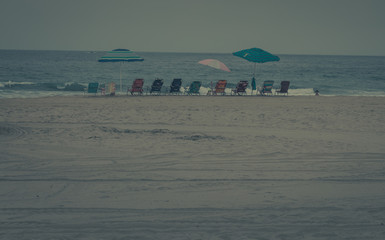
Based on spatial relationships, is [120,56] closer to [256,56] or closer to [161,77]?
[256,56]

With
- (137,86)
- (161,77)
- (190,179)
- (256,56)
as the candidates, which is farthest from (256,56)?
(161,77)

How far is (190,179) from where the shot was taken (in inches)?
180

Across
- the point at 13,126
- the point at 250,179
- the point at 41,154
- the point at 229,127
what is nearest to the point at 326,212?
the point at 250,179

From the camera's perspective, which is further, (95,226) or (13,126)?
(13,126)

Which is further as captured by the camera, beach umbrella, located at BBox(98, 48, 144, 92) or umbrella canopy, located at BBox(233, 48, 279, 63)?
umbrella canopy, located at BBox(233, 48, 279, 63)

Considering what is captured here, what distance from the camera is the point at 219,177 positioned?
4680 millimetres

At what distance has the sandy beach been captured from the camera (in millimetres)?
3283

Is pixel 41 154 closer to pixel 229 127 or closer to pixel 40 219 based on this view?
pixel 40 219

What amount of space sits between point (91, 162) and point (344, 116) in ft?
23.8

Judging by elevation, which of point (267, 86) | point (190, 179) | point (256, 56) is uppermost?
point (256, 56)

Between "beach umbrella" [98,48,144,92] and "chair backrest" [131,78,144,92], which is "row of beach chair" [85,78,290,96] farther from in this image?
"beach umbrella" [98,48,144,92]

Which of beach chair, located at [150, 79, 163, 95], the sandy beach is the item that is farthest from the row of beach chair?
the sandy beach

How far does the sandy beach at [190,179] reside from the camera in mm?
3283

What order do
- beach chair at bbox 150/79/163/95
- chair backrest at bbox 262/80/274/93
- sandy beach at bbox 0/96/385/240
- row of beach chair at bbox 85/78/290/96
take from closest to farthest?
sandy beach at bbox 0/96/385/240 → row of beach chair at bbox 85/78/290/96 → beach chair at bbox 150/79/163/95 → chair backrest at bbox 262/80/274/93
